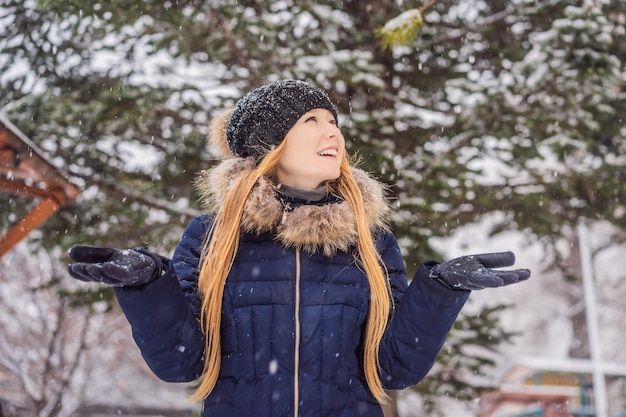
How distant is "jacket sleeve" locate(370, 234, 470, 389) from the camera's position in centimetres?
203

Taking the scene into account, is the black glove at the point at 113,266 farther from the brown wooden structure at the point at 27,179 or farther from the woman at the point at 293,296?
the brown wooden structure at the point at 27,179

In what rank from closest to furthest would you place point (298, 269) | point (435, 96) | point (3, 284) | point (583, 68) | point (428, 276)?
point (428, 276)
point (298, 269)
point (583, 68)
point (435, 96)
point (3, 284)

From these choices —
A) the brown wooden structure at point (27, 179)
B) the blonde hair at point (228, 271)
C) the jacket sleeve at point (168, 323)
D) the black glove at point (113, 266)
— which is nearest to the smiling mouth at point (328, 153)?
the blonde hair at point (228, 271)

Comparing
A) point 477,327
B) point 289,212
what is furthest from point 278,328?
point 477,327

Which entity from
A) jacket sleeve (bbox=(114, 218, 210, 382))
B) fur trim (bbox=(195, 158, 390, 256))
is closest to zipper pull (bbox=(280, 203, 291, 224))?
fur trim (bbox=(195, 158, 390, 256))

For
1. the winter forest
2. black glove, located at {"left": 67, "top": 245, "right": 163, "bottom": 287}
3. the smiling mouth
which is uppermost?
black glove, located at {"left": 67, "top": 245, "right": 163, "bottom": 287}

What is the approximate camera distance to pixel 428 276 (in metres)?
2.04

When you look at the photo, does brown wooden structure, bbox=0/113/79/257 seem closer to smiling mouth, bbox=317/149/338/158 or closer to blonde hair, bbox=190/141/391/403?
blonde hair, bbox=190/141/391/403

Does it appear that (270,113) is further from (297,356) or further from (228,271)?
(297,356)

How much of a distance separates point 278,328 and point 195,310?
308 millimetres

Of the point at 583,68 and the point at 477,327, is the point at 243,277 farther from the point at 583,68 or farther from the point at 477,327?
the point at 477,327

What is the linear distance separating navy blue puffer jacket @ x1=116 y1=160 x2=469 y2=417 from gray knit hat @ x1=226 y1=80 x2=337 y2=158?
0.41 metres

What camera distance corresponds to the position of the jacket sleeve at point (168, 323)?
6.37 feet

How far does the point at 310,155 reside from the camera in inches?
95.3
